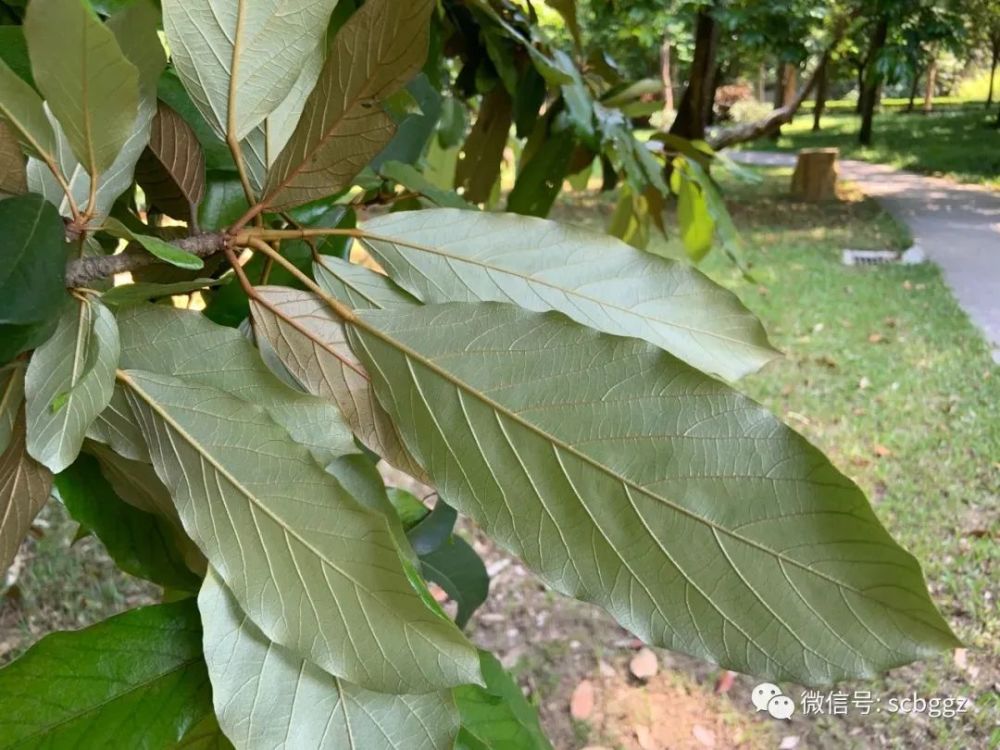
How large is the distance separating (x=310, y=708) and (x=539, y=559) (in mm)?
91

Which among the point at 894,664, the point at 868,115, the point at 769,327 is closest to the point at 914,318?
the point at 769,327

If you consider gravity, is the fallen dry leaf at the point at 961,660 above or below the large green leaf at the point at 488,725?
below

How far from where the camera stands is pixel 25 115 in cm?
24

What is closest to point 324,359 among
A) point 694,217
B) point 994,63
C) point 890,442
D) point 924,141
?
point 694,217

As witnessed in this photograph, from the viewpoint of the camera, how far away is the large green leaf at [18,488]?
273 millimetres

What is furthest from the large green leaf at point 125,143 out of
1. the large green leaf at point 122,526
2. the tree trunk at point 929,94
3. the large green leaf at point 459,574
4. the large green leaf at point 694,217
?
the tree trunk at point 929,94

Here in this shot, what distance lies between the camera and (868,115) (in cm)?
687

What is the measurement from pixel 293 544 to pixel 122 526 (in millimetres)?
125

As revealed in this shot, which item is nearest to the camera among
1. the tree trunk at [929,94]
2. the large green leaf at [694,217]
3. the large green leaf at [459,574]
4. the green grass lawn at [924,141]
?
the large green leaf at [459,574]

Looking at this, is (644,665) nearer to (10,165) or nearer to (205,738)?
(205,738)

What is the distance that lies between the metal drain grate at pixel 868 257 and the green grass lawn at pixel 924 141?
1751 mm

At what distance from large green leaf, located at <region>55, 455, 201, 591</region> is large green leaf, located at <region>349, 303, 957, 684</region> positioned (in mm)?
138

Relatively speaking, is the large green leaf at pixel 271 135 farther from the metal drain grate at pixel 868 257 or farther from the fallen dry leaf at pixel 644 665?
the metal drain grate at pixel 868 257

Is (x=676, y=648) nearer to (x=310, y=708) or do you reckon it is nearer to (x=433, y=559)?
(x=310, y=708)
